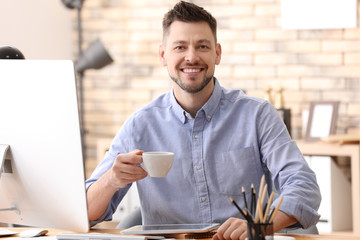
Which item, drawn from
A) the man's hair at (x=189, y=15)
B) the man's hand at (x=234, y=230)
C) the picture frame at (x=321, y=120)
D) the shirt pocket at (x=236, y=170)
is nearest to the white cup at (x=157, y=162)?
the man's hand at (x=234, y=230)

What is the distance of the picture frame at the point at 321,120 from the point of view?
12.0ft

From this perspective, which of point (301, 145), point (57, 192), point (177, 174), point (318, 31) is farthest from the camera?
point (318, 31)

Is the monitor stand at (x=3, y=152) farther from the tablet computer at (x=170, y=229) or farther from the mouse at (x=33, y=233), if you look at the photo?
the tablet computer at (x=170, y=229)

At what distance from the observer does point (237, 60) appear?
404 cm

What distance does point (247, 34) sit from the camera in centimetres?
399

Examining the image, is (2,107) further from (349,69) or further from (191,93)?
(349,69)

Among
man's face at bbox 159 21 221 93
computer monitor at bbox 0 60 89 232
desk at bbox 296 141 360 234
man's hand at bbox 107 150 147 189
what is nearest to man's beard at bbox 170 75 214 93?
Result: man's face at bbox 159 21 221 93

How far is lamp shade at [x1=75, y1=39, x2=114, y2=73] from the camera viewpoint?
4.05 meters

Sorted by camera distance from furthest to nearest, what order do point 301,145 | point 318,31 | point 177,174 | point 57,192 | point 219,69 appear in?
point 219,69, point 318,31, point 301,145, point 177,174, point 57,192

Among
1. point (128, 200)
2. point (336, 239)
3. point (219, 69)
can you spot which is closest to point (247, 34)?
point (219, 69)

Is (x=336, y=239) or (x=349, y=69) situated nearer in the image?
(x=336, y=239)

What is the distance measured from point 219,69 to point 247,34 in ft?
0.98

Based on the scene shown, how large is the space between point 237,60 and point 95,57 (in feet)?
3.12

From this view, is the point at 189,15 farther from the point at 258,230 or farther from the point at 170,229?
the point at 258,230
